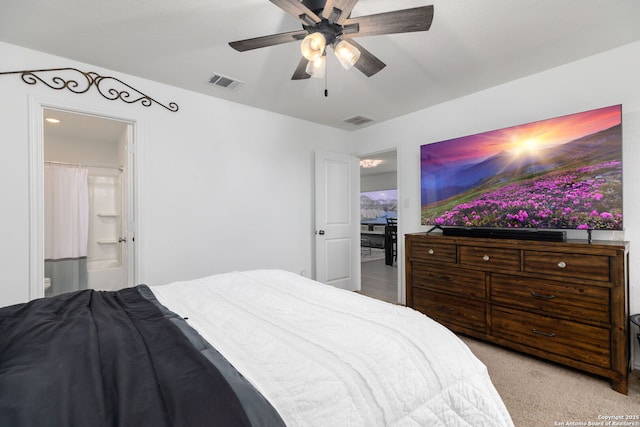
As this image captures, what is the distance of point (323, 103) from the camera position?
11.2ft

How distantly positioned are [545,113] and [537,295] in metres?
1.63

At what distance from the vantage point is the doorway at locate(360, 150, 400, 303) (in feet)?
19.0

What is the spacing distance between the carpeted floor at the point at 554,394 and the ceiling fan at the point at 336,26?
2267mm

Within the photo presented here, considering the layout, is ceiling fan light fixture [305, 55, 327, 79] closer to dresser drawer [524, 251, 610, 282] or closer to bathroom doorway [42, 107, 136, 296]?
dresser drawer [524, 251, 610, 282]

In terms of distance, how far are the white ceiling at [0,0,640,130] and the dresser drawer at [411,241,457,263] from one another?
160 centimetres

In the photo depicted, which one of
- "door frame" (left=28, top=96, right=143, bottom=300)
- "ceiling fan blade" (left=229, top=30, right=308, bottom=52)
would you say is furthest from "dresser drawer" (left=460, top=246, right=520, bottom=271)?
"door frame" (left=28, top=96, right=143, bottom=300)

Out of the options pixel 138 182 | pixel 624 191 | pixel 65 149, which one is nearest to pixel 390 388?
pixel 624 191

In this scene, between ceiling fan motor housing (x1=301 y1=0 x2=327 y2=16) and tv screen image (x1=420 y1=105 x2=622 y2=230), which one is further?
tv screen image (x1=420 y1=105 x2=622 y2=230)

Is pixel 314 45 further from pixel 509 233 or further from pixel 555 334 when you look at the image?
pixel 555 334

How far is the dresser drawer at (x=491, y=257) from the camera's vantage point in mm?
2422

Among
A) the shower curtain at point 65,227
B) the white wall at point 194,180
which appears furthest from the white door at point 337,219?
the shower curtain at point 65,227

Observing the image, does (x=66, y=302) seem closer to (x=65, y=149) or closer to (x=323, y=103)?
(x=323, y=103)

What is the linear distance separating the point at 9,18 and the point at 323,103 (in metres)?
2.55

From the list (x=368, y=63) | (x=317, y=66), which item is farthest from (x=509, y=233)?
(x=317, y=66)
